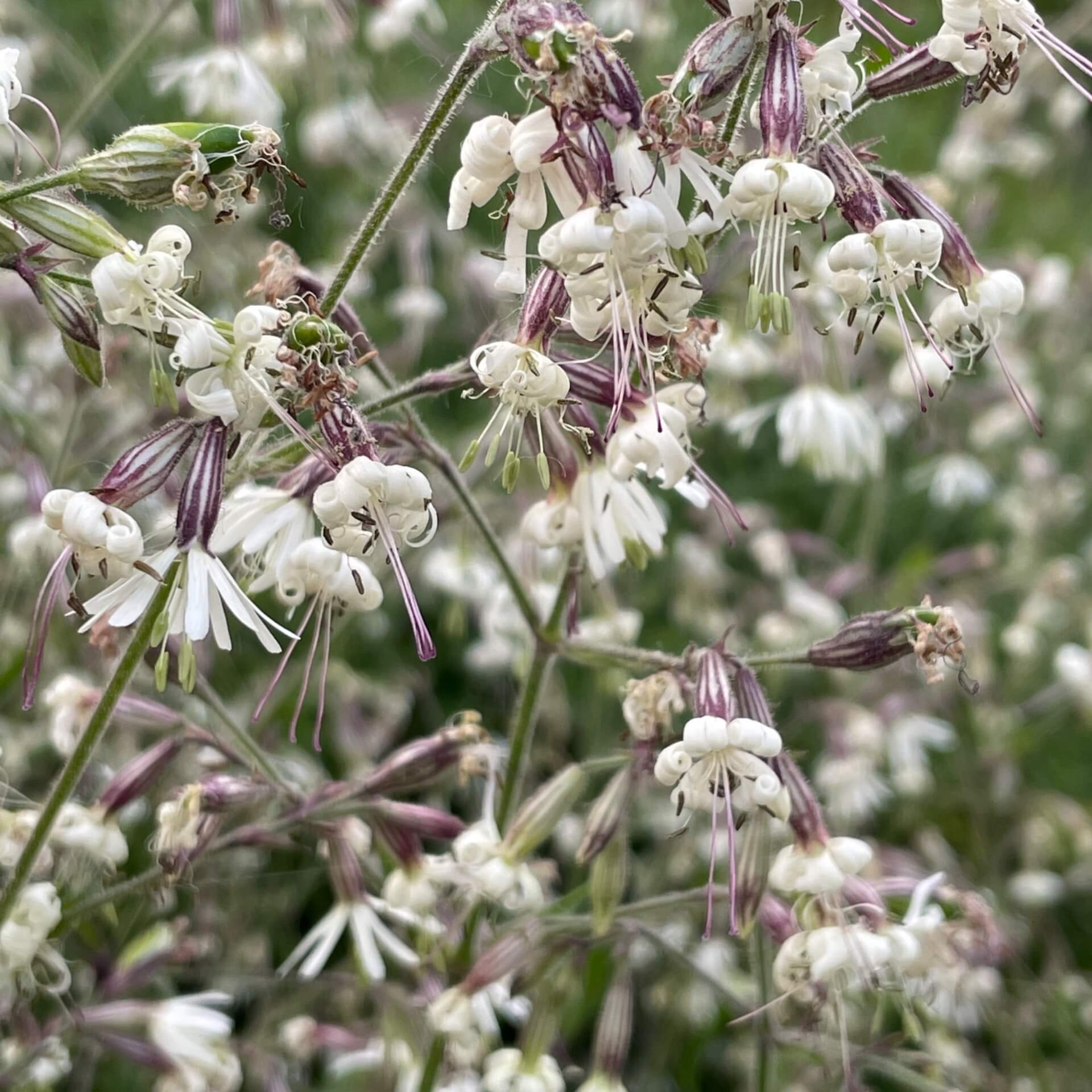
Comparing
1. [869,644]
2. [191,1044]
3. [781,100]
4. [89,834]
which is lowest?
[191,1044]

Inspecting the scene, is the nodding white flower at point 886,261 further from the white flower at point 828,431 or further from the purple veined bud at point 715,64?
the white flower at point 828,431

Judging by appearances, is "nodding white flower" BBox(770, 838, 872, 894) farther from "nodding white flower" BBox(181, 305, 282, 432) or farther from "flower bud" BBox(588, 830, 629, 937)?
"nodding white flower" BBox(181, 305, 282, 432)

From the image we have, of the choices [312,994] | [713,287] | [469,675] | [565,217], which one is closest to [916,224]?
[565,217]

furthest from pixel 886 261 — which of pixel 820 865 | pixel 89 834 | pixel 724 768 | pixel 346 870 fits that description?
pixel 89 834

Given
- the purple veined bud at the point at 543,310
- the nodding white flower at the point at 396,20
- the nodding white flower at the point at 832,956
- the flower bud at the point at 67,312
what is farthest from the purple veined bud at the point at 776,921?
the nodding white flower at the point at 396,20

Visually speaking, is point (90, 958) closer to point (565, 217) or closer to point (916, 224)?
point (565, 217)

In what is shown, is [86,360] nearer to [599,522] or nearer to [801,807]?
[599,522]
